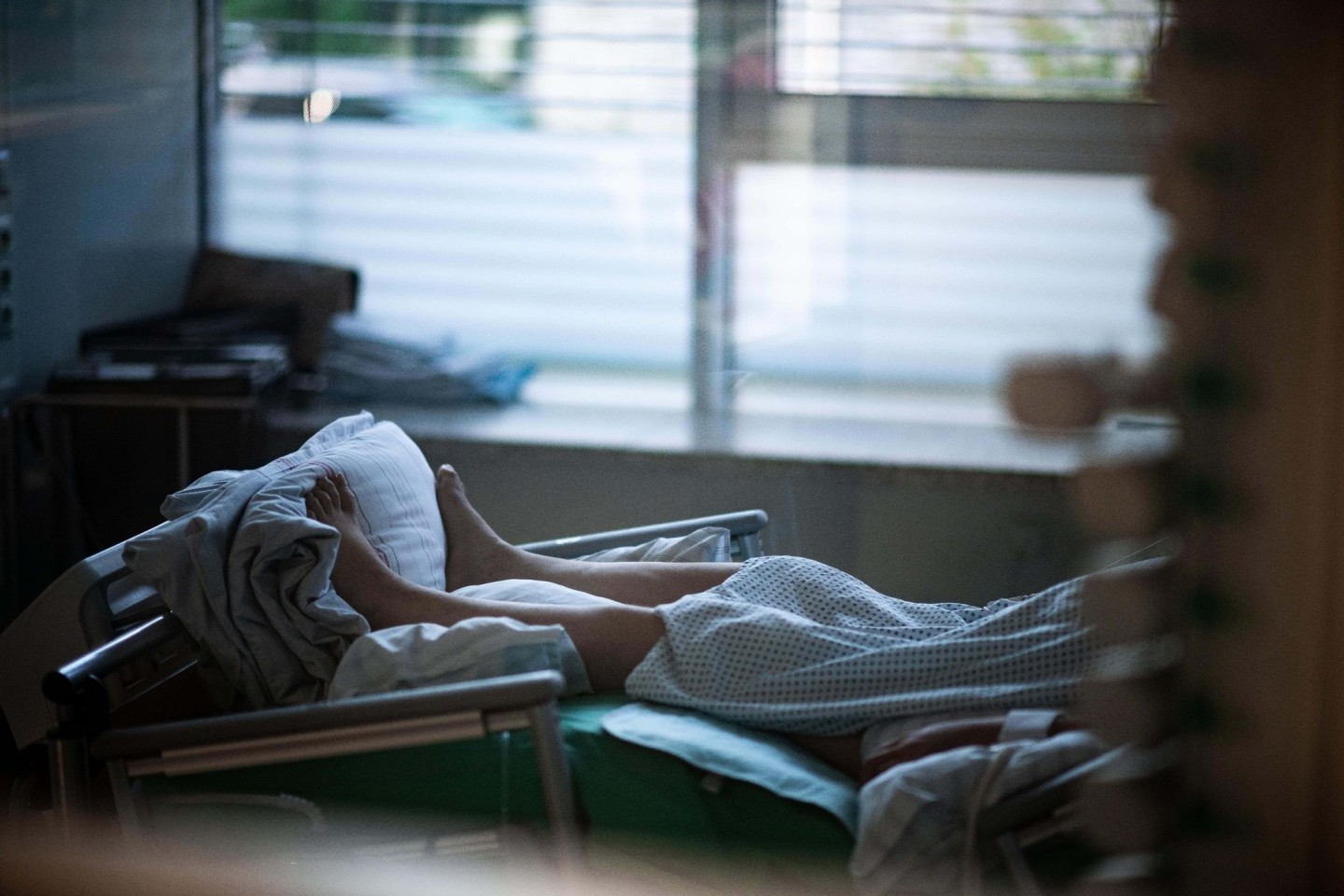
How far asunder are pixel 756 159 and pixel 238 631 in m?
1.49

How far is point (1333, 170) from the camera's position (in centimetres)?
24

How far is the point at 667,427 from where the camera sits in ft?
7.38

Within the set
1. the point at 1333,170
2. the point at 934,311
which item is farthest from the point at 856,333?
the point at 1333,170

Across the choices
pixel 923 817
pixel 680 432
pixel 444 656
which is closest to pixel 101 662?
pixel 444 656

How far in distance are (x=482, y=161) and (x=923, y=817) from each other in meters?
1.87

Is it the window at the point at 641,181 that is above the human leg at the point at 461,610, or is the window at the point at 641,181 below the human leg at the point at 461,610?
above

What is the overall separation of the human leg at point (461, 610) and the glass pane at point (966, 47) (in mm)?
592

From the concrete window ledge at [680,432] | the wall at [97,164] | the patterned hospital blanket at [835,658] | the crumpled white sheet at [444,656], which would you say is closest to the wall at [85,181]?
the wall at [97,164]

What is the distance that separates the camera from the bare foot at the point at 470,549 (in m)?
1.39

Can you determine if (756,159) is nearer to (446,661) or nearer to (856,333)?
(856,333)

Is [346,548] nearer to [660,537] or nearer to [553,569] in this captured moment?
[553,569]

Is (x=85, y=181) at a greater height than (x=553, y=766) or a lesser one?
greater

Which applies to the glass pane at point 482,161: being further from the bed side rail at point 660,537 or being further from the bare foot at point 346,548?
the bare foot at point 346,548

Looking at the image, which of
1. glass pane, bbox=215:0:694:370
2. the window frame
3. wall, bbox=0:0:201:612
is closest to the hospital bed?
wall, bbox=0:0:201:612
